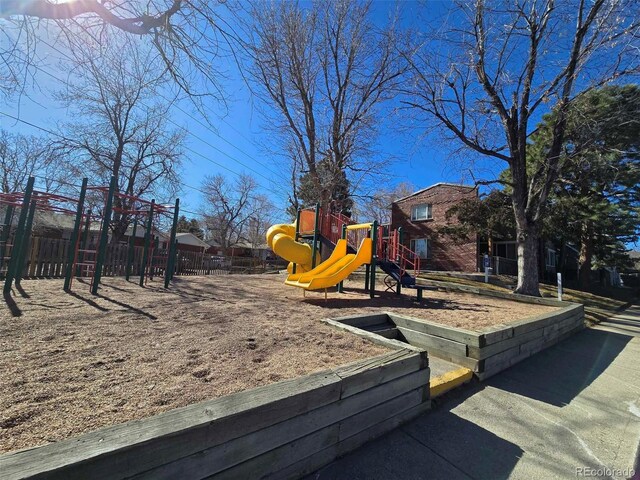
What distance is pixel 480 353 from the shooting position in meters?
3.88

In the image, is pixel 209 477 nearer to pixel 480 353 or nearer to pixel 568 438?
pixel 568 438

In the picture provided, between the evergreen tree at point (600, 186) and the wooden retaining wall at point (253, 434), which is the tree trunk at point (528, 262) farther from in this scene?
the wooden retaining wall at point (253, 434)

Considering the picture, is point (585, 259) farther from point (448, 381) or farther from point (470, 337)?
point (448, 381)

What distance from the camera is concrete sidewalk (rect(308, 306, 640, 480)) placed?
223 centimetres

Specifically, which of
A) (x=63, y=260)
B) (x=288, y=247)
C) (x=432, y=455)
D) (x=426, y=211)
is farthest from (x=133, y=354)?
(x=426, y=211)

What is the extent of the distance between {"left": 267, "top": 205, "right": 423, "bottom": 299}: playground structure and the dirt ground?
1.88 meters

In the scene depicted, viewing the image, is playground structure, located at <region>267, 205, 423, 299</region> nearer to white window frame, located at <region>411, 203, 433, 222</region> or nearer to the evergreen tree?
the evergreen tree

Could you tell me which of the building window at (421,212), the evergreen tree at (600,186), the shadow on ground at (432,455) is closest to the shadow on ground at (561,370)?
the shadow on ground at (432,455)

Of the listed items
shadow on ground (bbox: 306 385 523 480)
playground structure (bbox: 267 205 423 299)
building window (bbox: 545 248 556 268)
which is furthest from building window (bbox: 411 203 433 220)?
shadow on ground (bbox: 306 385 523 480)

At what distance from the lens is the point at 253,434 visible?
1.80 meters

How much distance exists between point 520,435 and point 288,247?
781cm

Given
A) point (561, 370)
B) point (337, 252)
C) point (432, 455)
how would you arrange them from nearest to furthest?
point (432, 455) < point (561, 370) < point (337, 252)

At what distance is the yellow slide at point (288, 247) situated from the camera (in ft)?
32.1

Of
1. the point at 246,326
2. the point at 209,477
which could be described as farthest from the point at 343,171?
the point at 209,477
